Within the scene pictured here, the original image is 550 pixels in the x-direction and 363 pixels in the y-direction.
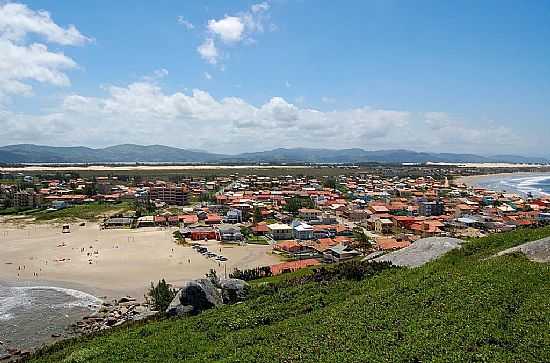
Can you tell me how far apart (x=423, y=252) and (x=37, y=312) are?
23007 millimetres

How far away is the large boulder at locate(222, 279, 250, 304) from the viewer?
2033 centimetres

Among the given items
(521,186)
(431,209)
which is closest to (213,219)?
(431,209)

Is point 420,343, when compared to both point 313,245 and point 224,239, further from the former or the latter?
point 224,239

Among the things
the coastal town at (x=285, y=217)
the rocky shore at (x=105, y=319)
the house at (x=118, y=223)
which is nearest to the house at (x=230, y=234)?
the coastal town at (x=285, y=217)

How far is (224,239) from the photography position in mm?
54000

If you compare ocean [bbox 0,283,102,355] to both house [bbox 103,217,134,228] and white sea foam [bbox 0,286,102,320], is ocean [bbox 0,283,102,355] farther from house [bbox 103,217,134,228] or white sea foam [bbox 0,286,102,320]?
house [bbox 103,217,134,228]

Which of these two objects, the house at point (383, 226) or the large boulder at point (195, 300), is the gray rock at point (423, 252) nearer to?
the large boulder at point (195, 300)

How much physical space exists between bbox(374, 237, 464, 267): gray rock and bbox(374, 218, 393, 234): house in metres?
35.8

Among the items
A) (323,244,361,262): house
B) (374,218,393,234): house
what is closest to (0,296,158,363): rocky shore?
(323,244,361,262): house

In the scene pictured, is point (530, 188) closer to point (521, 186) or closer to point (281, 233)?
point (521, 186)

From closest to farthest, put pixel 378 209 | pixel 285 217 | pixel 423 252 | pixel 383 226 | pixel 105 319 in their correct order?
pixel 423 252 < pixel 105 319 < pixel 383 226 < pixel 285 217 < pixel 378 209

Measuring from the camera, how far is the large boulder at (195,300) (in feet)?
62.9

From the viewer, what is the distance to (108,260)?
1729 inches

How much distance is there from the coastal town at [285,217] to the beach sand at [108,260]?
87cm
